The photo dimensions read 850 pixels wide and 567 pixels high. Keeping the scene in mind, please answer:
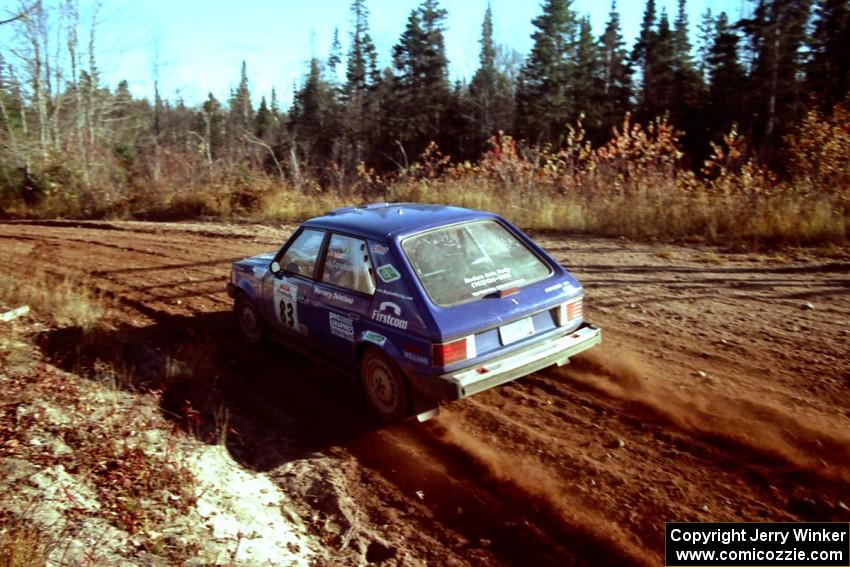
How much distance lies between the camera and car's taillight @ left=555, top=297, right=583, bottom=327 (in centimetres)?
501

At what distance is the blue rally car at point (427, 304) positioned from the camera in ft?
14.7

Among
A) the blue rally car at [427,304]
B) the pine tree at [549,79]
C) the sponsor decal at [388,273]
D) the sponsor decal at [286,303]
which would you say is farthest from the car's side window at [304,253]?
the pine tree at [549,79]

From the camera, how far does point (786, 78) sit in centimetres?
3875

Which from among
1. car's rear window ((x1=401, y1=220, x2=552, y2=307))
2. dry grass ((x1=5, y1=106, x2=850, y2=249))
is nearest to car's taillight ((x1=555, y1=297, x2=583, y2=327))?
car's rear window ((x1=401, y1=220, x2=552, y2=307))

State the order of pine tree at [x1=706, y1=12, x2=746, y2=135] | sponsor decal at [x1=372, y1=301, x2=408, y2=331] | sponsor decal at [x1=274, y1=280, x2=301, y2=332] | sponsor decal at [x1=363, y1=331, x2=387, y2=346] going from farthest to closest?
pine tree at [x1=706, y1=12, x2=746, y2=135], sponsor decal at [x1=274, y1=280, x2=301, y2=332], sponsor decal at [x1=363, y1=331, x2=387, y2=346], sponsor decal at [x1=372, y1=301, x2=408, y2=331]

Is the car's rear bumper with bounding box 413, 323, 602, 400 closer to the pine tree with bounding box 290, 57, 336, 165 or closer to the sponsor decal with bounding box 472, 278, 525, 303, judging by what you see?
the sponsor decal with bounding box 472, 278, 525, 303

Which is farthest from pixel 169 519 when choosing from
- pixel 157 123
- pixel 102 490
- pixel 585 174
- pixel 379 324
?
pixel 157 123

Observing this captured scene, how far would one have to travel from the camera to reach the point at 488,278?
4926 mm

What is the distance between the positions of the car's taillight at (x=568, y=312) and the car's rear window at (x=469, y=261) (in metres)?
0.30

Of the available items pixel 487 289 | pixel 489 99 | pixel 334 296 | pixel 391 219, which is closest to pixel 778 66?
pixel 489 99

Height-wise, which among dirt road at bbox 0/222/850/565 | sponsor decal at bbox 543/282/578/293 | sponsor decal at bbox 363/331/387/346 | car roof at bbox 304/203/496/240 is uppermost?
car roof at bbox 304/203/496/240

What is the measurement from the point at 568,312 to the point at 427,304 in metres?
1.28

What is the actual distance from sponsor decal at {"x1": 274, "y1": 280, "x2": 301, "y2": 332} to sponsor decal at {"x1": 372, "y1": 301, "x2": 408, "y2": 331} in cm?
130

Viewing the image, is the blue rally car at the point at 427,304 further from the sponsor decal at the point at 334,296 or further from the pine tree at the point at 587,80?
the pine tree at the point at 587,80
